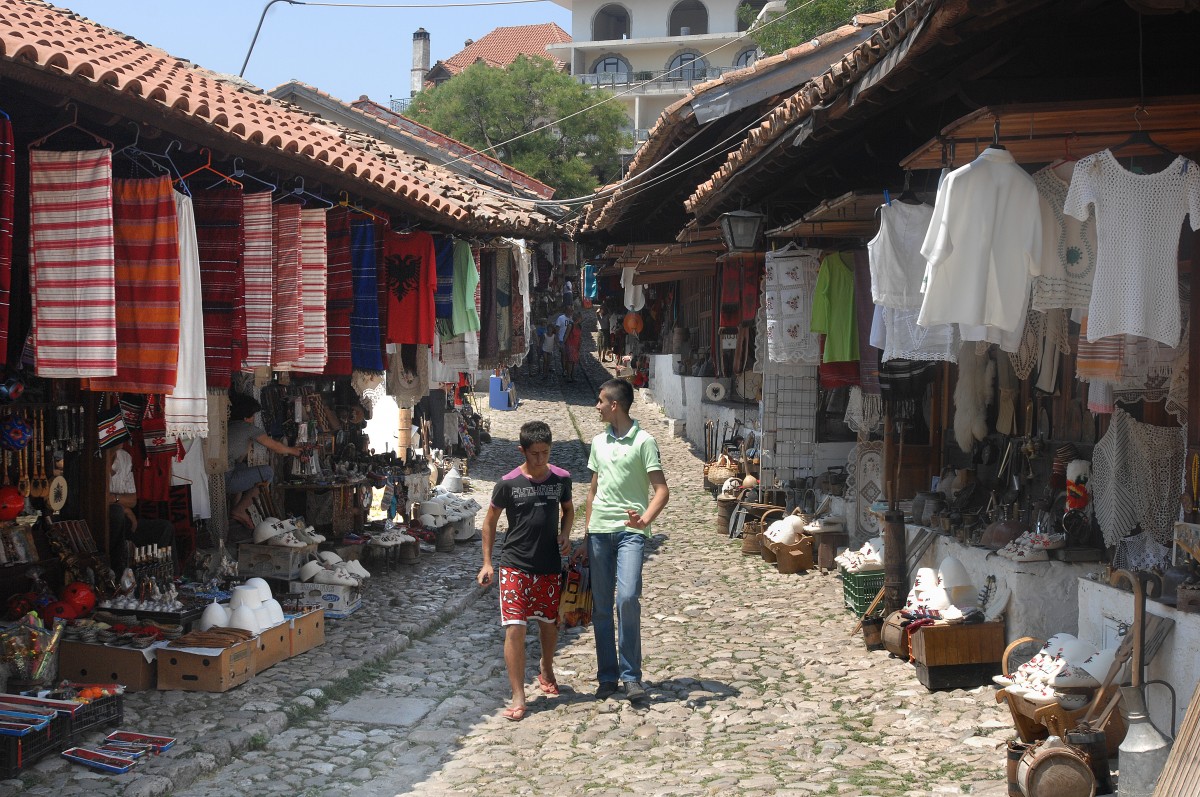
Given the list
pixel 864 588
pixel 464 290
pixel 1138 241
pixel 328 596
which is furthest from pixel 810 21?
pixel 1138 241

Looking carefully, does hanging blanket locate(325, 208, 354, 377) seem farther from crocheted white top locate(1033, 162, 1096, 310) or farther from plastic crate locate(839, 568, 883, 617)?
crocheted white top locate(1033, 162, 1096, 310)

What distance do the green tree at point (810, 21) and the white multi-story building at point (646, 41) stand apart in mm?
30133

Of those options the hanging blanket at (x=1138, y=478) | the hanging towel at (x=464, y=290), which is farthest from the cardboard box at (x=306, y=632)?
the hanging blanket at (x=1138, y=478)

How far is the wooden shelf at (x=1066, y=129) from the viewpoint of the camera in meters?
5.51

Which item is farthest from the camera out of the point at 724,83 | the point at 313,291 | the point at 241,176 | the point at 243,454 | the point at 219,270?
the point at 724,83

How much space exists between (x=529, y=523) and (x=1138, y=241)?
13.1 feet

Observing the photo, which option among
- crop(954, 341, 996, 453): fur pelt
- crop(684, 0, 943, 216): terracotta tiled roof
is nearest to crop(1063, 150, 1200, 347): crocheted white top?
crop(684, 0, 943, 216): terracotta tiled roof

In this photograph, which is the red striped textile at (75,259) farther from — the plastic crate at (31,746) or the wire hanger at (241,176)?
the plastic crate at (31,746)

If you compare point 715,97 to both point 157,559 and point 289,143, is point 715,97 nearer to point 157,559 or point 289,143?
point 289,143

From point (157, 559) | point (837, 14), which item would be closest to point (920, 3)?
point (157, 559)

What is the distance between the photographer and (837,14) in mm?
26328

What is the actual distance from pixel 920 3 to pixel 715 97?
8858mm

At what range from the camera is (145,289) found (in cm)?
679

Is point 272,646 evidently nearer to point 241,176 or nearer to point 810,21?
point 241,176
